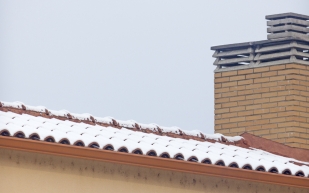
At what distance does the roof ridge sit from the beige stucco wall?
1.48 m

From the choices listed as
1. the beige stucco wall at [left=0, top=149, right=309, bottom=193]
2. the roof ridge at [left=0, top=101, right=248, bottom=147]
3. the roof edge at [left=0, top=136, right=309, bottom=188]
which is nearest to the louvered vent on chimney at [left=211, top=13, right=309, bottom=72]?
the roof ridge at [left=0, top=101, right=248, bottom=147]

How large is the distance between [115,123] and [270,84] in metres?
3.27

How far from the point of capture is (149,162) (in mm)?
8016

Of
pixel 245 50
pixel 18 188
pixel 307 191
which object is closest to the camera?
pixel 18 188

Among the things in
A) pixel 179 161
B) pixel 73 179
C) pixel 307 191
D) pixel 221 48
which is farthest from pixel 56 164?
pixel 221 48

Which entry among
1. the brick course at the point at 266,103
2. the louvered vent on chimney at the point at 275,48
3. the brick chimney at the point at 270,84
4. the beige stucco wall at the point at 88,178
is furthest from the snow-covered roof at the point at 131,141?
the louvered vent on chimney at the point at 275,48

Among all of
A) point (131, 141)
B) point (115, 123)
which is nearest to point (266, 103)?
point (115, 123)

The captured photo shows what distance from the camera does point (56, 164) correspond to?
783 centimetres

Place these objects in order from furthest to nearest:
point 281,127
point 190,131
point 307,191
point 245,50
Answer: point 245,50, point 281,127, point 190,131, point 307,191

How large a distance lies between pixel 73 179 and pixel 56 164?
243mm

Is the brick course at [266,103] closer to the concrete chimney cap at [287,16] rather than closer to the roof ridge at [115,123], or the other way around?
the concrete chimney cap at [287,16]

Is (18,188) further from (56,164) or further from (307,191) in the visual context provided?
(307,191)

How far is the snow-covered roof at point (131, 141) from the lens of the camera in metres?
7.70

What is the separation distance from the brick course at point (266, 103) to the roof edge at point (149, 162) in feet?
9.37
